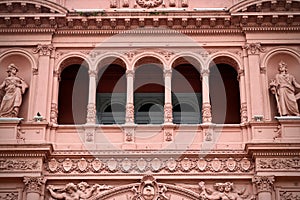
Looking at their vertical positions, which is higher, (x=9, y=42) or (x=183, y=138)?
(x=9, y=42)

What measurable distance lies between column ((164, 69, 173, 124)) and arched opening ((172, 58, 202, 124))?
1.52 meters

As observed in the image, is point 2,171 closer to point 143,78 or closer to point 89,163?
point 89,163

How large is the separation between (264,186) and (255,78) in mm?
4050

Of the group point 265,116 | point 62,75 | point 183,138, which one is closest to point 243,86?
point 265,116

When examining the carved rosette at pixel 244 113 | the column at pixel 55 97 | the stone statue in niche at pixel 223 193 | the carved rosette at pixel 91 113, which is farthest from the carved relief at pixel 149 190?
the column at pixel 55 97

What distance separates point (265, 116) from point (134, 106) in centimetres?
509

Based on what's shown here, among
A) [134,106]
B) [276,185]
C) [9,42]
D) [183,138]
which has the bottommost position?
[276,185]

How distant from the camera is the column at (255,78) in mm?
23438

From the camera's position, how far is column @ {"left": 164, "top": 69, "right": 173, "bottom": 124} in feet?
77.0

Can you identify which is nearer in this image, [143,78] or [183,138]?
[183,138]

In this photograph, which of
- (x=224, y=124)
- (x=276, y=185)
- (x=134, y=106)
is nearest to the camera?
(x=276, y=185)

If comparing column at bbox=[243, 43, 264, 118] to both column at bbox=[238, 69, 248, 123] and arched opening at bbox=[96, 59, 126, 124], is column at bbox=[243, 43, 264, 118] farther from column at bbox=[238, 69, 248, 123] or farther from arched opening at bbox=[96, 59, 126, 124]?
arched opening at bbox=[96, 59, 126, 124]

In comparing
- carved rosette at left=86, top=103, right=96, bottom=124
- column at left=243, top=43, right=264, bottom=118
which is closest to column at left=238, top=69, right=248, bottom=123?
column at left=243, top=43, right=264, bottom=118

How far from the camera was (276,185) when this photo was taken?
22.2 m
